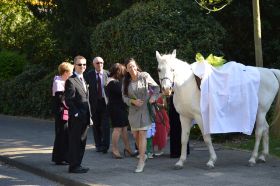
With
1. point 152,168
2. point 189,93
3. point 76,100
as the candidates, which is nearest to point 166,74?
point 189,93

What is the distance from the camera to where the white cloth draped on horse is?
985 centimetres

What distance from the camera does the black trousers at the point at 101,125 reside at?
12.3 m

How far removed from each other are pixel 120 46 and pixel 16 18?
15.1 m

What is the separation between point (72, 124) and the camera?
977 cm

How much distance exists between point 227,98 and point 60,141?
332 cm

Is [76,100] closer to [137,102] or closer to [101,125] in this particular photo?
Result: [137,102]

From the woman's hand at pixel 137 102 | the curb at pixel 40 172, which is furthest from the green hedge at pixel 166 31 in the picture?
the woman's hand at pixel 137 102

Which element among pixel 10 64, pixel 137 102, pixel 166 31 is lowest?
pixel 137 102

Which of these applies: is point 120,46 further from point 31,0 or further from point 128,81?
point 31,0

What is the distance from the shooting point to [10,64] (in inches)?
1038

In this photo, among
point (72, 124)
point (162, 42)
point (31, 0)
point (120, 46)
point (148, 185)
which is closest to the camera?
point (148, 185)

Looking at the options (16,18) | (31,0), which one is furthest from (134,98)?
(16,18)

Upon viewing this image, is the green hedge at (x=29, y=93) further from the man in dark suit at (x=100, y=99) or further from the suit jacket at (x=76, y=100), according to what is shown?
the suit jacket at (x=76, y=100)

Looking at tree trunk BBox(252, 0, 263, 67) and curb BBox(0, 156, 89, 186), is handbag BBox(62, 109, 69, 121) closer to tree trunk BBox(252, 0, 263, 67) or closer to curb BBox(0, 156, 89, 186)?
curb BBox(0, 156, 89, 186)
